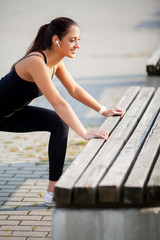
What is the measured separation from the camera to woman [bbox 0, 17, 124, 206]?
339 cm

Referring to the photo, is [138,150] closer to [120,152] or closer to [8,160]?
[120,152]

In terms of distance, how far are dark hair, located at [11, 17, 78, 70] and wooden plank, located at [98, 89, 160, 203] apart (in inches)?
36.1

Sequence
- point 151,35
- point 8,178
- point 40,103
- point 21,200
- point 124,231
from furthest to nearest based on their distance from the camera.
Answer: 1. point 151,35
2. point 40,103
3. point 8,178
4. point 21,200
5. point 124,231

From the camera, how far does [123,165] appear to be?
285 centimetres

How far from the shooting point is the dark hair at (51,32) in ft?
11.4

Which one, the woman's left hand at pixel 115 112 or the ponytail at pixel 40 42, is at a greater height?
the ponytail at pixel 40 42

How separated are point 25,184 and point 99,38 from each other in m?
11.5

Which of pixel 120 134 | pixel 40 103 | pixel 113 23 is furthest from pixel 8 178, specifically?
pixel 113 23

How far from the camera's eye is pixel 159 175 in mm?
2678

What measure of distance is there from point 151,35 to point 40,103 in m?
8.36

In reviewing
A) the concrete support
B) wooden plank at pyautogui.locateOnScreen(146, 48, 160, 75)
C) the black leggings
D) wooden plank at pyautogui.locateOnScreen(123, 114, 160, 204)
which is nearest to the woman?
the black leggings

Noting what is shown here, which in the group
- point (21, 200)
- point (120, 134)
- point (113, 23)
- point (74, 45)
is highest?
point (74, 45)

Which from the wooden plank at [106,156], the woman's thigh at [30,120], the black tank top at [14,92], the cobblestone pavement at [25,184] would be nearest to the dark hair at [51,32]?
the black tank top at [14,92]

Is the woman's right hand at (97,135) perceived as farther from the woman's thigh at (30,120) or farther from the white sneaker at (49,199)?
the white sneaker at (49,199)
